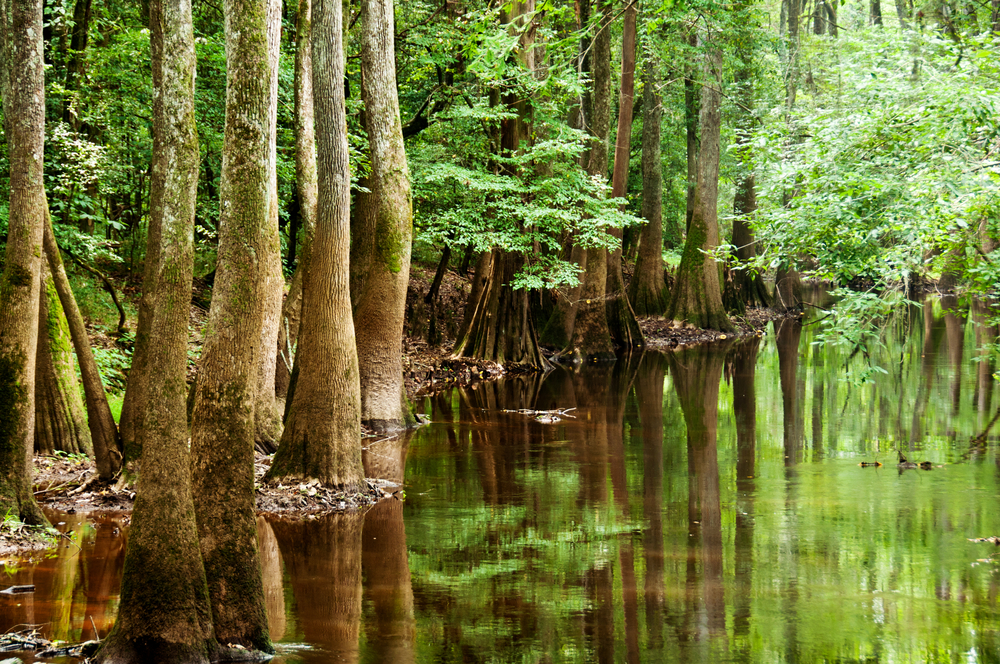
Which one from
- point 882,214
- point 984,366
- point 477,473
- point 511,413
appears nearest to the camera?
point 882,214

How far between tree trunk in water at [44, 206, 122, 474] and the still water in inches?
29.7

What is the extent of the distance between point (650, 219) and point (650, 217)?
0.26 ft

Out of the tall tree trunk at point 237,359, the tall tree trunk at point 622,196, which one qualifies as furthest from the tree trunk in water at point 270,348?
the tall tree trunk at point 622,196

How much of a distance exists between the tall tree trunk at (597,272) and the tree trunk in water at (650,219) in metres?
3.70

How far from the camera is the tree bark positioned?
26.4 m

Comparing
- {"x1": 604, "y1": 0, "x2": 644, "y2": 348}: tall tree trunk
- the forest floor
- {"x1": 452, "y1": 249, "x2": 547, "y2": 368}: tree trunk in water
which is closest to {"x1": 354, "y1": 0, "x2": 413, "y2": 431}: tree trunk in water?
the forest floor

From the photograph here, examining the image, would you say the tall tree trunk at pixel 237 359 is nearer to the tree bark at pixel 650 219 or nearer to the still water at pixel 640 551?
the still water at pixel 640 551

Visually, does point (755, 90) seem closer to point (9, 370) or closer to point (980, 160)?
point (980, 160)

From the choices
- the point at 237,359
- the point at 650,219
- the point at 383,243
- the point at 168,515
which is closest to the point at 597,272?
the point at 650,219

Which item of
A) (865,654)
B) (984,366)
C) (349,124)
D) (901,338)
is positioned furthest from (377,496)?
(901,338)

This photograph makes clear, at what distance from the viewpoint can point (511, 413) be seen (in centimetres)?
1506

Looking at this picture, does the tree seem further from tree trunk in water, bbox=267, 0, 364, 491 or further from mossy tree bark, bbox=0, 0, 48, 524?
mossy tree bark, bbox=0, 0, 48, 524

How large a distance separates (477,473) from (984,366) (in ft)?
43.3

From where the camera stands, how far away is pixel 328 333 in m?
9.83
